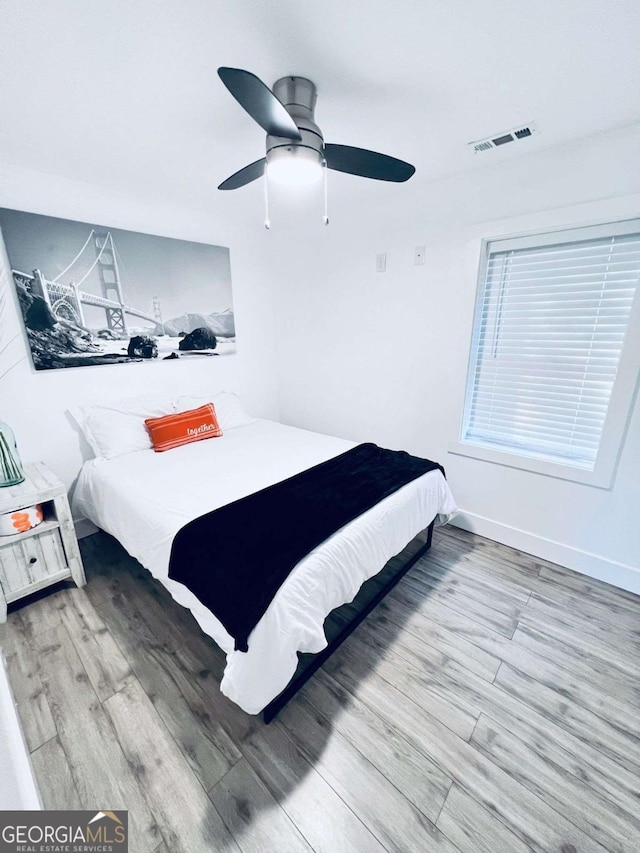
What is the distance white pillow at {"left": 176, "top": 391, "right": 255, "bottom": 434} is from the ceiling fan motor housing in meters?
1.91

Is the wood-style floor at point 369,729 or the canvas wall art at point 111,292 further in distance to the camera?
the canvas wall art at point 111,292

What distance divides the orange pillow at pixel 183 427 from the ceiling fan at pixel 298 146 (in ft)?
5.46

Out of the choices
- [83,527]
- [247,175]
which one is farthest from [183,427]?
[247,175]

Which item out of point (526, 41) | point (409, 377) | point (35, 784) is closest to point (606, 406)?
point (409, 377)

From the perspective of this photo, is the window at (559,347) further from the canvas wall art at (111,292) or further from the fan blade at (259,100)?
the canvas wall art at (111,292)

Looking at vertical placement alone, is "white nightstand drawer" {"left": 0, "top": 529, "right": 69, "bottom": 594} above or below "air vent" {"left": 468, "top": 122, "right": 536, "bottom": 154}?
below

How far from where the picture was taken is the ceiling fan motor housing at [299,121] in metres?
1.34

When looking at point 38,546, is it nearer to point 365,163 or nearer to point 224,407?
point 224,407

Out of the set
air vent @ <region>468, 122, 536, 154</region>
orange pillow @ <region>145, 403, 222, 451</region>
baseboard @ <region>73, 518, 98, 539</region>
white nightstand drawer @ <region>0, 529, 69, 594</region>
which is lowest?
baseboard @ <region>73, 518, 98, 539</region>

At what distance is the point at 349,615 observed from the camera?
183 centimetres

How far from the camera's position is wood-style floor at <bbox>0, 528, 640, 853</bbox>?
1061mm

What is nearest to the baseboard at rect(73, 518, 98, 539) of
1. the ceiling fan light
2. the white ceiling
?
the white ceiling

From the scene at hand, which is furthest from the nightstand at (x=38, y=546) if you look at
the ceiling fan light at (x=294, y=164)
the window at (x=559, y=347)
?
the window at (x=559, y=347)

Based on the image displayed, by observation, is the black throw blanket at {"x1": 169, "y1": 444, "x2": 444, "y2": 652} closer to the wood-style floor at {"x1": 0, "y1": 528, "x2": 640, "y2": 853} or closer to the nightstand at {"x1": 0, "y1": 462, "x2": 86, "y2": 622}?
the wood-style floor at {"x1": 0, "y1": 528, "x2": 640, "y2": 853}
